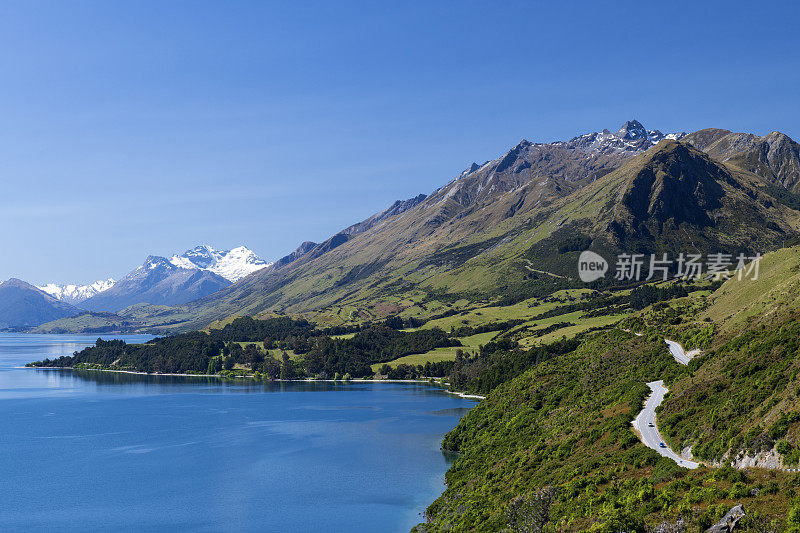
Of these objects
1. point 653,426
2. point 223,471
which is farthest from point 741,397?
point 223,471

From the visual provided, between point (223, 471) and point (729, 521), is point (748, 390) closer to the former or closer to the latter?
point (729, 521)

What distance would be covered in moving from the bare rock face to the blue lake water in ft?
182

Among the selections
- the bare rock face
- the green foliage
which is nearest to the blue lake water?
the green foliage

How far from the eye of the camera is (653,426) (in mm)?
64875

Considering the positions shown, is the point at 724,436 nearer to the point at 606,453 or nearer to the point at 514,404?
the point at 606,453

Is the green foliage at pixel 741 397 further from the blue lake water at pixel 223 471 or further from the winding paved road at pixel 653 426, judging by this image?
the blue lake water at pixel 223 471

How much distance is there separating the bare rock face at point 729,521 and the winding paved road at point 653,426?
50.3 feet

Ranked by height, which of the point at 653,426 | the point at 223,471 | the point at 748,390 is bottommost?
the point at 223,471

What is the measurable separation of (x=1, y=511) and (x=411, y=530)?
7008 centimetres

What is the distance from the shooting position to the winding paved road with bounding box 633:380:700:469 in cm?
5422

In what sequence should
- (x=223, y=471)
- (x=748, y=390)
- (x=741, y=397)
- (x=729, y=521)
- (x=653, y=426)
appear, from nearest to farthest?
(x=729, y=521)
(x=741, y=397)
(x=748, y=390)
(x=653, y=426)
(x=223, y=471)

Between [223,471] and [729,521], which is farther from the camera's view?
[223,471]

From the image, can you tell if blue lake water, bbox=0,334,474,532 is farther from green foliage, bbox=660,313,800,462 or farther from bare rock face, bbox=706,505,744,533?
bare rock face, bbox=706,505,744,533

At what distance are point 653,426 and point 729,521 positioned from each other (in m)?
30.5
